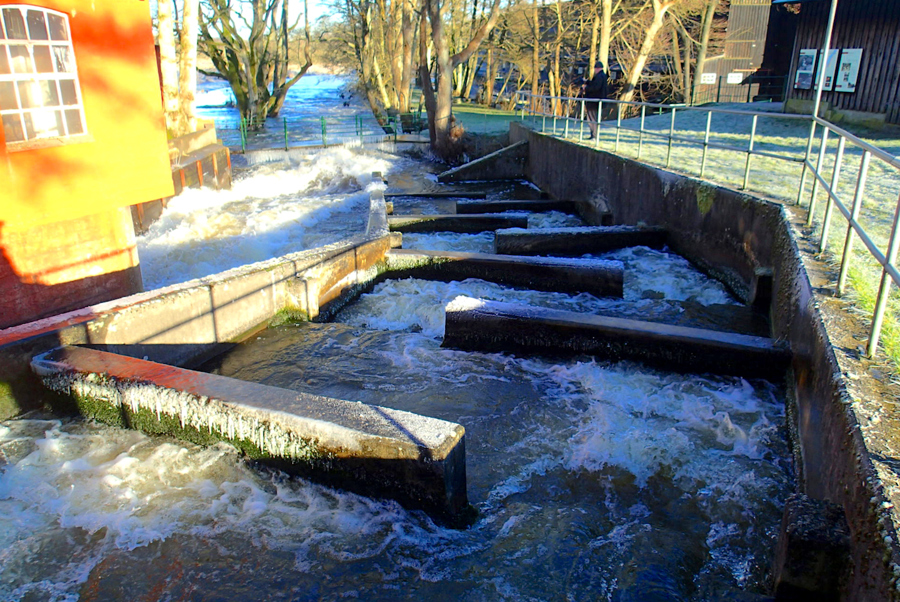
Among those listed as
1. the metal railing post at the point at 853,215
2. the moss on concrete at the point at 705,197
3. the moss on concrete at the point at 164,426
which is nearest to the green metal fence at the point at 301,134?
the moss on concrete at the point at 705,197

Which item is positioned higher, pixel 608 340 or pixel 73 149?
pixel 73 149

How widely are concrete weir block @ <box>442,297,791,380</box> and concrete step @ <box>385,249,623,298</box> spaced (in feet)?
6.24

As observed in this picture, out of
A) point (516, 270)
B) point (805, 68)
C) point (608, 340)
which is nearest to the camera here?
point (608, 340)

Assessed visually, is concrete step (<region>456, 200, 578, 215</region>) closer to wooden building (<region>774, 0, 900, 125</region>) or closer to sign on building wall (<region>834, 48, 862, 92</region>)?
wooden building (<region>774, 0, 900, 125</region>)

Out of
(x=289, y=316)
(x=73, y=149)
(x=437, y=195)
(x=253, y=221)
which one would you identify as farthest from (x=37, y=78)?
(x=437, y=195)

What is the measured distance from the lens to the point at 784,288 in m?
6.34

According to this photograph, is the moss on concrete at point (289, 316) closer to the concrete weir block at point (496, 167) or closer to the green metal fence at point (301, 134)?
the concrete weir block at point (496, 167)

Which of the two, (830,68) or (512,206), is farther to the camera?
(830,68)

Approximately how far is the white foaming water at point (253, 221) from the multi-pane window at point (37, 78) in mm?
3437

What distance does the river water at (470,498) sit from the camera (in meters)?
3.87

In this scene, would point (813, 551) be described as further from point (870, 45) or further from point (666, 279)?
point (870, 45)

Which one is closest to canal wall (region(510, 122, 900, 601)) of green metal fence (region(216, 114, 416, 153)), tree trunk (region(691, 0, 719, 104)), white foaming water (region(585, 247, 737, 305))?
white foaming water (region(585, 247, 737, 305))

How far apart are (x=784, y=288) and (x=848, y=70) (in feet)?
43.6

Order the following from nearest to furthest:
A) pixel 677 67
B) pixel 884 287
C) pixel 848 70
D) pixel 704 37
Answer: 1. pixel 884 287
2. pixel 848 70
3. pixel 704 37
4. pixel 677 67
